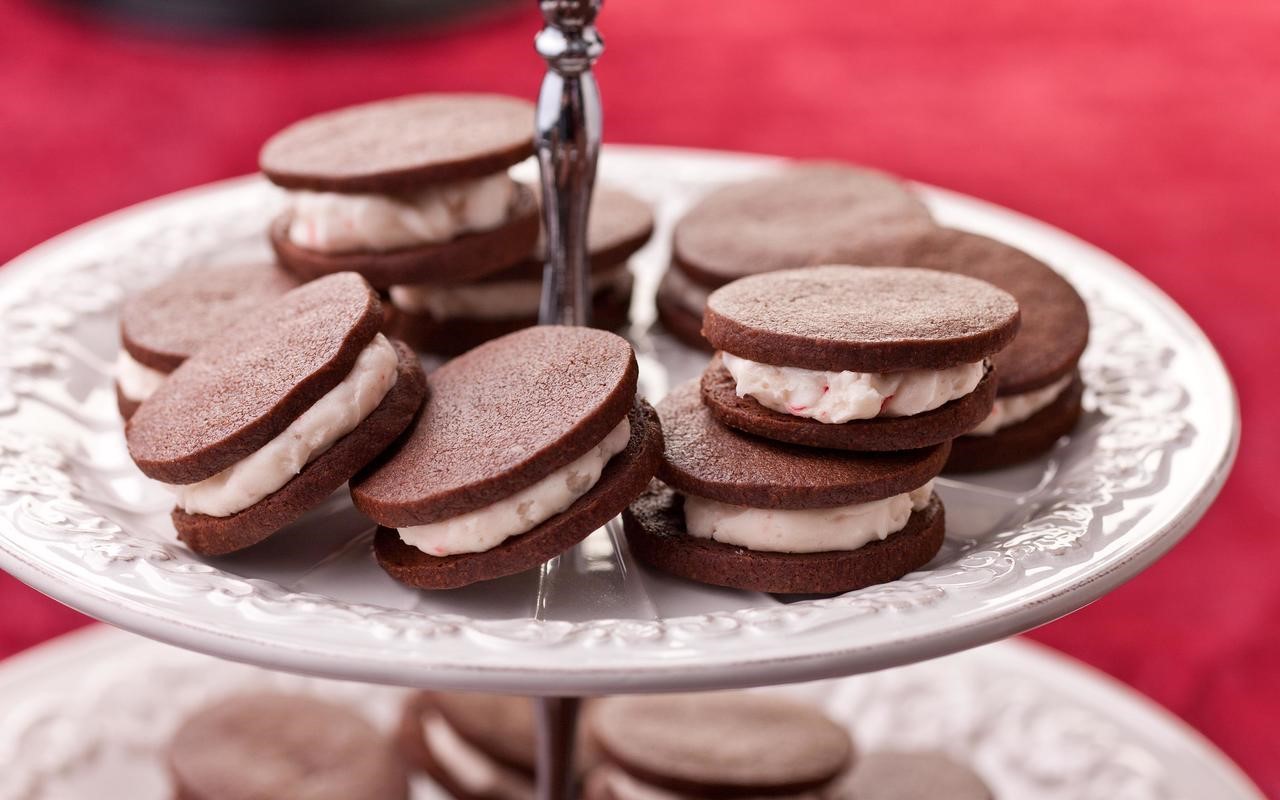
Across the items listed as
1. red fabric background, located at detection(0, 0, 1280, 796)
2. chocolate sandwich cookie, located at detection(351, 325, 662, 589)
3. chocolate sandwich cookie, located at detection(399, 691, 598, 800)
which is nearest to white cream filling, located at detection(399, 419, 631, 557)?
chocolate sandwich cookie, located at detection(351, 325, 662, 589)

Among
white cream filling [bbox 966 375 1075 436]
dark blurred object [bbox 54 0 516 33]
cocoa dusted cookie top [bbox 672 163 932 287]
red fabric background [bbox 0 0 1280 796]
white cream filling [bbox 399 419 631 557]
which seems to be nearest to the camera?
white cream filling [bbox 399 419 631 557]

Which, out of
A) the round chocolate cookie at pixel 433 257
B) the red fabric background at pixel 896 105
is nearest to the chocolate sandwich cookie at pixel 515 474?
the round chocolate cookie at pixel 433 257

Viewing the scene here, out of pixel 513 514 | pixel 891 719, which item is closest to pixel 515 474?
pixel 513 514

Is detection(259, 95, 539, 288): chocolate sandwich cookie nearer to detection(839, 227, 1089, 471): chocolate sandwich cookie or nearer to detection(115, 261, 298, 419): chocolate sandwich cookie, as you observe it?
detection(115, 261, 298, 419): chocolate sandwich cookie

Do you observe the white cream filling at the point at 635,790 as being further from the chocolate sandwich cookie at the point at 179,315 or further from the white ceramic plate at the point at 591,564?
the chocolate sandwich cookie at the point at 179,315

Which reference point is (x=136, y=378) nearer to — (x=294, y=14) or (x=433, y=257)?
(x=433, y=257)

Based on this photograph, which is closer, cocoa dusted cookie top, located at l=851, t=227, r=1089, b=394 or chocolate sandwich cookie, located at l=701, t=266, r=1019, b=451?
chocolate sandwich cookie, located at l=701, t=266, r=1019, b=451

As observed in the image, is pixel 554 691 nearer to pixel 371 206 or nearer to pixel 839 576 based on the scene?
pixel 839 576
